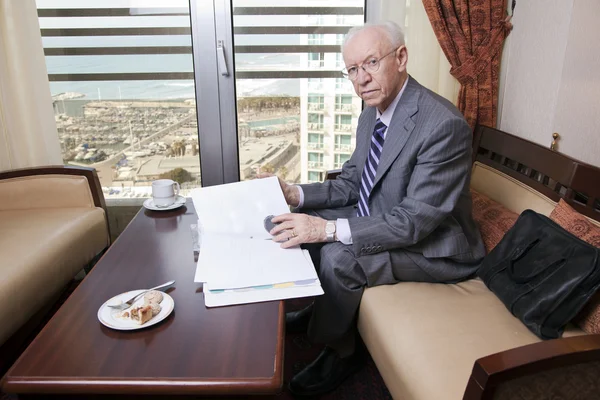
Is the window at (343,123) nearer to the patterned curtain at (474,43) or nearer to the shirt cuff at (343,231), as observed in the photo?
the patterned curtain at (474,43)

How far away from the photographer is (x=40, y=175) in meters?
2.23

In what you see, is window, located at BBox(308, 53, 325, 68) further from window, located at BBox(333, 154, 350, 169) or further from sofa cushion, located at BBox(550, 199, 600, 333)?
sofa cushion, located at BBox(550, 199, 600, 333)

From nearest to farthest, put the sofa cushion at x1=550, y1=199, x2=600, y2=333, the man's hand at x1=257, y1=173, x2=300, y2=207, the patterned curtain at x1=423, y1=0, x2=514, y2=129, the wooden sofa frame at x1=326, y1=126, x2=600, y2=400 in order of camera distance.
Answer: the wooden sofa frame at x1=326, y1=126, x2=600, y2=400 < the sofa cushion at x1=550, y1=199, x2=600, y2=333 < the man's hand at x1=257, y1=173, x2=300, y2=207 < the patterned curtain at x1=423, y1=0, x2=514, y2=129

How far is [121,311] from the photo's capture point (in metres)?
1.15

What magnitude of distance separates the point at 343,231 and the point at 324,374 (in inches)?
19.8

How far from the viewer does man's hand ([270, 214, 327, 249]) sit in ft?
4.77

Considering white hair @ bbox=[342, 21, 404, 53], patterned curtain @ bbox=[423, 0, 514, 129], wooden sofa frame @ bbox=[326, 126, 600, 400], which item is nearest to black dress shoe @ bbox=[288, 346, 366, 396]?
wooden sofa frame @ bbox=[326, 126, 600, 400]

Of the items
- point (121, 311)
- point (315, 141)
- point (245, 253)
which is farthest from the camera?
point (315, 141)

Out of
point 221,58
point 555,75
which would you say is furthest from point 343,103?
point 555,75

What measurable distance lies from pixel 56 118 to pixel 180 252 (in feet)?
5.16

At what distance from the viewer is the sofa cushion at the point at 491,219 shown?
1.64m

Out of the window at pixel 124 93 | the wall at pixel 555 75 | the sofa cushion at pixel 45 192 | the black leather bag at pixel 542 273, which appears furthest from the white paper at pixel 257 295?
the window at pixel 124 93

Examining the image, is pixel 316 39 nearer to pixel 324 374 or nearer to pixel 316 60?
pixel 316 60

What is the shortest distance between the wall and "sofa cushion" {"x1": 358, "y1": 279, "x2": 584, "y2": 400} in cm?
68
